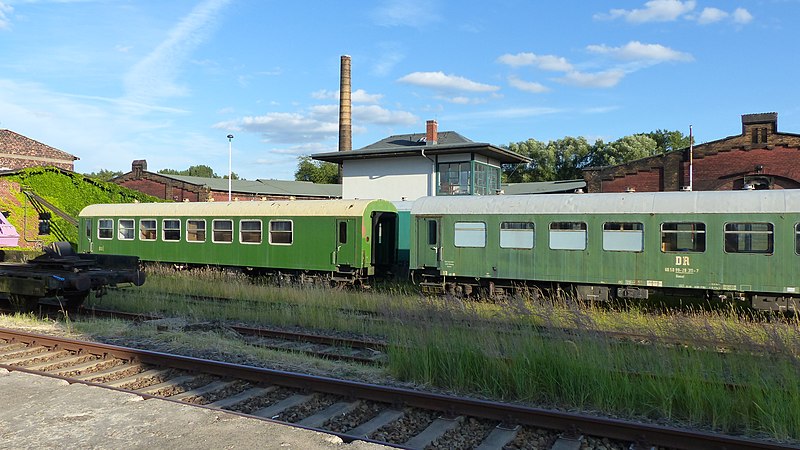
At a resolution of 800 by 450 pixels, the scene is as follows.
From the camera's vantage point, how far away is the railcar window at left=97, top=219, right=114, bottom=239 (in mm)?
22703

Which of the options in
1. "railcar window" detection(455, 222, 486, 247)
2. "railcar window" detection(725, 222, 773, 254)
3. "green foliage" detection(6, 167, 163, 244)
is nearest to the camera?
"railcar window" detection(725, 222, 773, 254)

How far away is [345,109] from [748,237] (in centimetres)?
3473

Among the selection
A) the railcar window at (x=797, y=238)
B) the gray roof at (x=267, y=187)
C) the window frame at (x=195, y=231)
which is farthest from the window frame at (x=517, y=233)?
the gray roof at (x=267, y=187)

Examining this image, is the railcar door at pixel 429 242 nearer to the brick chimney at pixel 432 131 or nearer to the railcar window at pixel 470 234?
the railcar window at pixel 470 234

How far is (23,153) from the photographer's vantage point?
50.4 m

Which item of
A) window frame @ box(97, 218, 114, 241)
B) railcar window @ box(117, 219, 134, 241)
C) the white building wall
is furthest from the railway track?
the white building wall

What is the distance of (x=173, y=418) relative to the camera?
5523mm

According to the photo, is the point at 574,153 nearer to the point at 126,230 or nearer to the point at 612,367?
the point at 126,230

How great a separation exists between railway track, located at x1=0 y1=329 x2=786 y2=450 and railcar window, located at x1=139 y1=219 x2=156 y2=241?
1373 cm

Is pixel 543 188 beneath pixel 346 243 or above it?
above

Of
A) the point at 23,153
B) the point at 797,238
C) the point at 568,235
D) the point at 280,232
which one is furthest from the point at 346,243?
the point at 23,153

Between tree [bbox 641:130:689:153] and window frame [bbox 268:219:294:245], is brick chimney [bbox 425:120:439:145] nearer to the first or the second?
window frame [bbox 268:219:294:245]

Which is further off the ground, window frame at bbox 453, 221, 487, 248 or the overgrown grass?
window frame at bbox 453, 221, 487, 248

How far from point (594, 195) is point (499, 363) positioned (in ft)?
28.9
